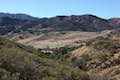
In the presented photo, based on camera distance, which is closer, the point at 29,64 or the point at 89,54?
the point at 29,64

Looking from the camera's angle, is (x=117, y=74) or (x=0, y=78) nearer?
(x=0, y=78)

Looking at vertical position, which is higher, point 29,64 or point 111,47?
point 29,64

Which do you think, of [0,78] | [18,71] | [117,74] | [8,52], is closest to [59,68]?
[8,52]

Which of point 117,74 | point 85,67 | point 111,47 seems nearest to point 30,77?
point 117,74

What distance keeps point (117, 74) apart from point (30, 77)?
132 feet

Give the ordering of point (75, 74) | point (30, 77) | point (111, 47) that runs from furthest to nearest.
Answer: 1. point (111, 47)
2. point (75, 74)
3. point (30, 77)

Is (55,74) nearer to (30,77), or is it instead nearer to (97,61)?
(30,77)

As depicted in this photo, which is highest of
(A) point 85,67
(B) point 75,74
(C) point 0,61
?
(C) point 0,61

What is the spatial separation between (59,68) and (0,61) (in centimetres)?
938

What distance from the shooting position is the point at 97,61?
288ft

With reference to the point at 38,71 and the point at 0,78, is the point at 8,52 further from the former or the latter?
the point at 0,78

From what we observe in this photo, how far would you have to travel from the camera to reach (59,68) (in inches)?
1489

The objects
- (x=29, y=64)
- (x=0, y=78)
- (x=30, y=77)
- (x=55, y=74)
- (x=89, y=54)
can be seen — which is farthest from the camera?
(x=89, y=54)

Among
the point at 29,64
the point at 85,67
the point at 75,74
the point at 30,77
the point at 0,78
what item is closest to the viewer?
the point at 0,78
